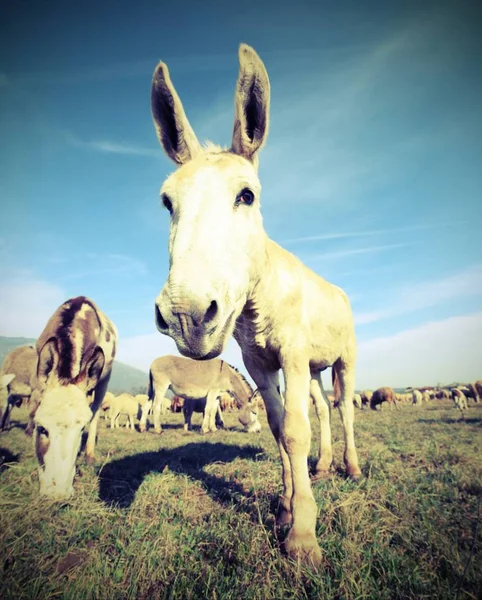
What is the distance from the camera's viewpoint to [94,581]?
2020mm

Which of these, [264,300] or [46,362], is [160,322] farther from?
[46,362]

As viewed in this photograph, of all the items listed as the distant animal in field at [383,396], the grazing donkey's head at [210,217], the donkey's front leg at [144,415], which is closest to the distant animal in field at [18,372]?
the donkey's front leg at [144,415]

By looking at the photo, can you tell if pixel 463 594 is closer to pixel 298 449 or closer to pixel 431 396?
pixel 298 449

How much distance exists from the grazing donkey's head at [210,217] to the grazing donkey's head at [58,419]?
3.49m

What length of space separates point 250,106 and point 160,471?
5.92m

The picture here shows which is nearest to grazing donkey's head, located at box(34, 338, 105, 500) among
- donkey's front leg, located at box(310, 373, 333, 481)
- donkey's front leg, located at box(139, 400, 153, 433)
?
donkey's front leg, located at box(310, 373, 333, 481)

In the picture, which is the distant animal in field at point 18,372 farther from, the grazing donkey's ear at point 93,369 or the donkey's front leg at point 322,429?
the donkey's front leg at point 322,429

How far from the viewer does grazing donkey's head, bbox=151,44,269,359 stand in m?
1.78

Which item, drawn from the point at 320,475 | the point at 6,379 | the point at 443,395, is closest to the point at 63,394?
the point at 320,475

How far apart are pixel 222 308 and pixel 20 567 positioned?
243cm

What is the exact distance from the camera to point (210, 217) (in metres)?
2.33

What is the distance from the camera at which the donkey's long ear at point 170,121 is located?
289cm

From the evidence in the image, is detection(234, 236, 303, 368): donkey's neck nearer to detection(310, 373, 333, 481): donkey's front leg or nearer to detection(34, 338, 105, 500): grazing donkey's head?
detection(310, 373, 333, 481): donkey's front leg

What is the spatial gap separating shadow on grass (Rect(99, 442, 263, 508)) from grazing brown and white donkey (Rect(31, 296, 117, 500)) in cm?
68
